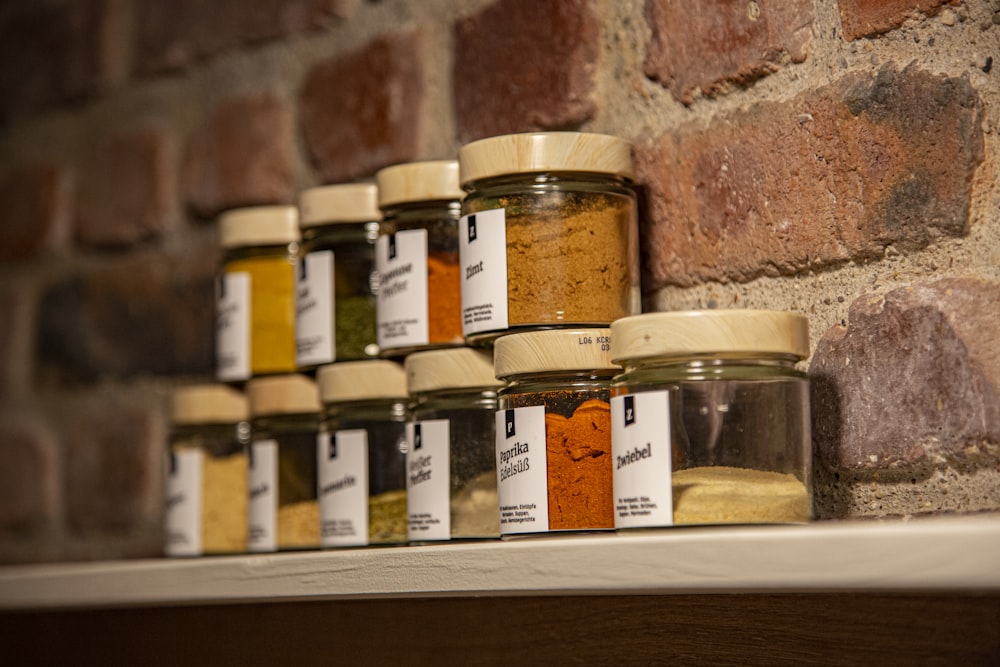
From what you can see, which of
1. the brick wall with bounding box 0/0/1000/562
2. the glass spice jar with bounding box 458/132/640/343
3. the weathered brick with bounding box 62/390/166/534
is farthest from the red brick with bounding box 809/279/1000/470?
the weathered brick with bounding box 62/390/166/534

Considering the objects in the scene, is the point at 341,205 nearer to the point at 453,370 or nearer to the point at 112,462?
the point at 453,370

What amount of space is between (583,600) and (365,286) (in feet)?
0.98

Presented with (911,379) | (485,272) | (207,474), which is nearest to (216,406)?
(207,474)

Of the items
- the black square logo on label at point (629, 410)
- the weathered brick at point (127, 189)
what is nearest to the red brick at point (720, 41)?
the black square logo on label at point (629, 410)

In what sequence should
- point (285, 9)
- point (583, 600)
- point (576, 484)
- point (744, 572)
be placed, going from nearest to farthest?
point (744, 572) → point (576, 484) → point (583, 600) → point (285, 9)

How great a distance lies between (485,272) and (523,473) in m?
0.14

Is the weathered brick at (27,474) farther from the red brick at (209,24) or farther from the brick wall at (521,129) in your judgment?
the red brick at (209,24)

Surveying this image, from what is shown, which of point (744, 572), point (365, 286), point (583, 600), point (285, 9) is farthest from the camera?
point (285, 9)

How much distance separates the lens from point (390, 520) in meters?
0.92

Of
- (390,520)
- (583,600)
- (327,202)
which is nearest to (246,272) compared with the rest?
(327,202)

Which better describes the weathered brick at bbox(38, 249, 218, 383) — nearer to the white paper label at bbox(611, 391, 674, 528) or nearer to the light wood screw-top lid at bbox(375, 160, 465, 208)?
the light wood screw-top lid at bbox(375, 160, 465, 208)

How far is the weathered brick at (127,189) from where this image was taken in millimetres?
1362

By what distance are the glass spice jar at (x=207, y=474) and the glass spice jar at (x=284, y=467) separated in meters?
0.06

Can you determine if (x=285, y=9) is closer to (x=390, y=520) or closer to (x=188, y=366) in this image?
(x=188, y=366)
